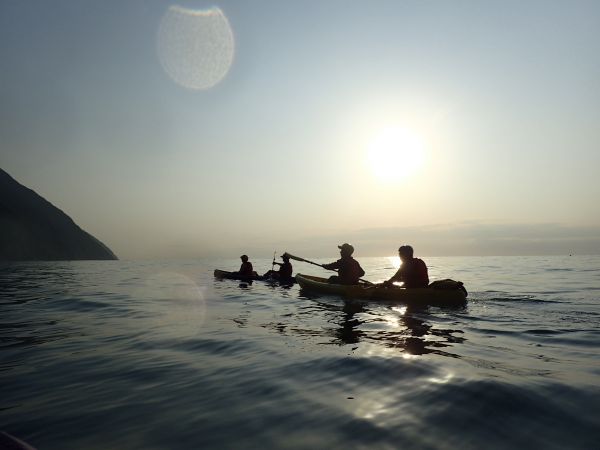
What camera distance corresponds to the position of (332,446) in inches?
135

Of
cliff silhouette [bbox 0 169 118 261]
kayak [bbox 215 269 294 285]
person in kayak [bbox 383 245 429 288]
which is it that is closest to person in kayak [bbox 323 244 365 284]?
person in kayak [bbox 383 245 429 288]

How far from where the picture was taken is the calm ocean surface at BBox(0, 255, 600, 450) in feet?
12.1

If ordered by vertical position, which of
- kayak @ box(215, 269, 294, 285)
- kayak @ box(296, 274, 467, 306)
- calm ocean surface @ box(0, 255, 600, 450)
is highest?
kayak @ box(215, 269, 294, 285)

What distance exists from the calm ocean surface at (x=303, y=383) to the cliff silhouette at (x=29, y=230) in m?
181

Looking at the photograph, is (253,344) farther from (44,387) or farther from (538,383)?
(538,383)

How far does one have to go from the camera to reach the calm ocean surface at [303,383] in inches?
146

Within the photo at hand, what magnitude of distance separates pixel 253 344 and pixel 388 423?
4706mm

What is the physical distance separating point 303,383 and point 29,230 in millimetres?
206786

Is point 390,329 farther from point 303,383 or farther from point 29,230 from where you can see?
point 29,230

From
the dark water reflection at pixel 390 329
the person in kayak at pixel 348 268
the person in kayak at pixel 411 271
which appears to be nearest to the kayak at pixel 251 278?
the person in kayak at pixel 348 268

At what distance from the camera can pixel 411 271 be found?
15242 mm

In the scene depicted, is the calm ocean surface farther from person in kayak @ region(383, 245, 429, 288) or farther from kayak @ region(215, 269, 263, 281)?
kayak @ region(215, 269, 263, 281)

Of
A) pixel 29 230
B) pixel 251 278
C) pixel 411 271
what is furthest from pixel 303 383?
pixel 29 230

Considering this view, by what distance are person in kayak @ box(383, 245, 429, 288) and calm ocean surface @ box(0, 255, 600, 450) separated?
4.06 m
